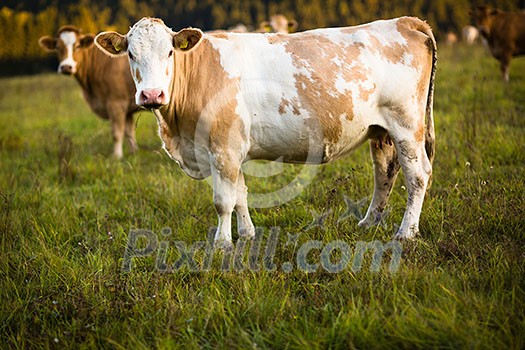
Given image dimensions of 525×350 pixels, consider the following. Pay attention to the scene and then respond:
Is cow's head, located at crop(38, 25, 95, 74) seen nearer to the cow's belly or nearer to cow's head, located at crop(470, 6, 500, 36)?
the cow's belly

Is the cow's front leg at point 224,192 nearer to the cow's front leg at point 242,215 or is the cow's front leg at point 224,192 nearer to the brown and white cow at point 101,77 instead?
the cow's front leg at point 242,215

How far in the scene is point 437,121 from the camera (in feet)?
26.2

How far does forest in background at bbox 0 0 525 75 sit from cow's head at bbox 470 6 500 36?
30.1 meters

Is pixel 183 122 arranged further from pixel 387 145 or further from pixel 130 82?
pixel 130 82

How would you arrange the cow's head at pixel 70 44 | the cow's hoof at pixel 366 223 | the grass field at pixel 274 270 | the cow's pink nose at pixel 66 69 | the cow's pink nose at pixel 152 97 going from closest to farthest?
1. the grass field at pixel 274 270
2. the cow's pink nose at pixel 152 97
3. the cow's hoof at pixel 366 223
4. the cow's pink nose at pixel 66 69
5. the cow's head at pixel 70 44

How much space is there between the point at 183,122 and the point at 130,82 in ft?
16.4

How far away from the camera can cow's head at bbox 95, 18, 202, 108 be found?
147 inches

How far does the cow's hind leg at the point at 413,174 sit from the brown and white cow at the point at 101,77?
17.4 ft

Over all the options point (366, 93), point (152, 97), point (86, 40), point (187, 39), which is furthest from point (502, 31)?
point (152, 97)

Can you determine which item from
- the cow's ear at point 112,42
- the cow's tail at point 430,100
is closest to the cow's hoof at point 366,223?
the cow's tail at point 430,100

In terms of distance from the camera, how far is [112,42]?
13.8 ft

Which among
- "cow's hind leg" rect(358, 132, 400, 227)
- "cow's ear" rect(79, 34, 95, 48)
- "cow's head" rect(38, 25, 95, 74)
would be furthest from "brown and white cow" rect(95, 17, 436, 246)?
"cow's ear" rect(79, 34, 95, 48)

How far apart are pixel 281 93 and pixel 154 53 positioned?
3.53 ft

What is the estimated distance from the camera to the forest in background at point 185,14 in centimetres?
4822
